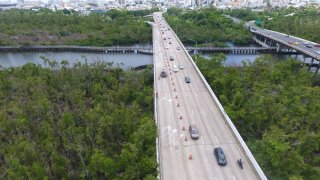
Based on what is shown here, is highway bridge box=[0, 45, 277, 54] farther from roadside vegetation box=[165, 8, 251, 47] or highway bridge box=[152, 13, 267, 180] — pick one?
highway bridge box=[152, 13, 267, 180]

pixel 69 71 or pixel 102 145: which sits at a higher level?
pixel 69 71

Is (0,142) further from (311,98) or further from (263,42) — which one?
(263,42)

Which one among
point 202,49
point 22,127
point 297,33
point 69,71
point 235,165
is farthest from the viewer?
point 297,33

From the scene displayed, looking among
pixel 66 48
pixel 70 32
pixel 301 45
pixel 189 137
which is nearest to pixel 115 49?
pixel 66 48

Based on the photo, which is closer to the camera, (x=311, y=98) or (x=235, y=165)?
(x=235, y=165)

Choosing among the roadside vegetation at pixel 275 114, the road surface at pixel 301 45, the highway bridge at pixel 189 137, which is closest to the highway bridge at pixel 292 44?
the road surface at pixel 301 45

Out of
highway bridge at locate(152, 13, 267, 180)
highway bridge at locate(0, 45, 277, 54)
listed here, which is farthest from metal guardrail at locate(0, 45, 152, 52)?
highway bridge at locate(152, 13, 267, 180)

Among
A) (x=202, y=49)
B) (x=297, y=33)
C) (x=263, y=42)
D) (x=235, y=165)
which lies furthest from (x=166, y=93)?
(x=297, y=33)
